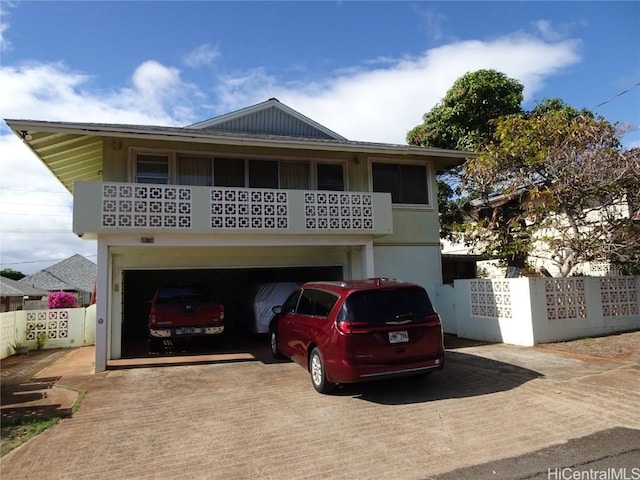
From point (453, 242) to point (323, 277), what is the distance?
487 centimetres

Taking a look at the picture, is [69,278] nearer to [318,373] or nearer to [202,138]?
[202,138]

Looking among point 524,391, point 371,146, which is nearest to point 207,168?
point 371,146

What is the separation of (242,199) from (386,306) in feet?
17.2

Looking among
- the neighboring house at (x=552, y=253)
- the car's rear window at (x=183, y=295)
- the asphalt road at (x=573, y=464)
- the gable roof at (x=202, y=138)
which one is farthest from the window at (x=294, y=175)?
the asphalt road at (x=573, y=464)

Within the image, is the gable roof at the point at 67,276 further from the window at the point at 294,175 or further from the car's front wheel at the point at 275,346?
the car's front wheel at the point at 275,346

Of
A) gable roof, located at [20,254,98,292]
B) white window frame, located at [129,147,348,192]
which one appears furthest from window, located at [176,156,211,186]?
gable roof, located at [20,254,98,292]

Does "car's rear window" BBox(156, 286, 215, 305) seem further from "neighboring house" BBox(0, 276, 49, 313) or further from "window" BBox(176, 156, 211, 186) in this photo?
"neighboring house" BBox(0, 276, 49, 313)

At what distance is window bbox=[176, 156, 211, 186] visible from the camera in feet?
41.0

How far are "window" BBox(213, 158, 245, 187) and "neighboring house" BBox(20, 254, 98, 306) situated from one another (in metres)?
24.7

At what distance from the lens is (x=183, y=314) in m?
11.7

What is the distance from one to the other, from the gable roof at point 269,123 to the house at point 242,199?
0.04m

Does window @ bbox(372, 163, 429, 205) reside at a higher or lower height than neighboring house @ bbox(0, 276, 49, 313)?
higher

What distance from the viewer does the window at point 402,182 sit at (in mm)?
14141

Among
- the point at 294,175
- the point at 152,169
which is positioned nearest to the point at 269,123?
the point at 294,175
